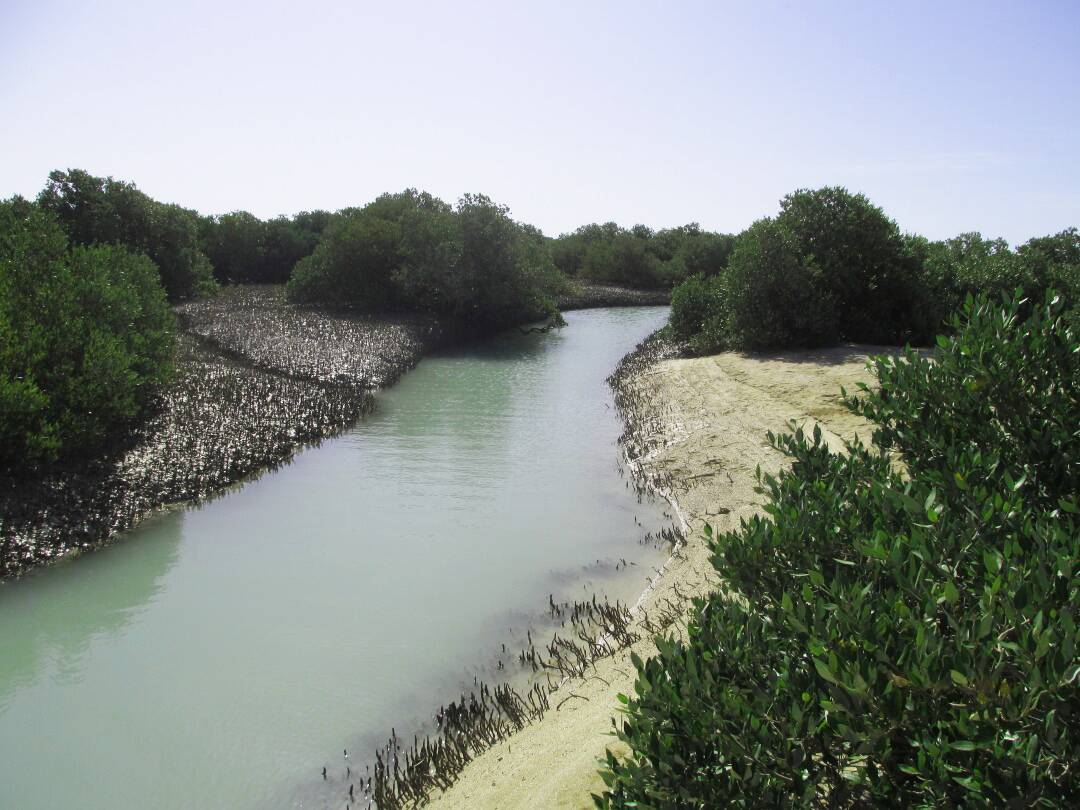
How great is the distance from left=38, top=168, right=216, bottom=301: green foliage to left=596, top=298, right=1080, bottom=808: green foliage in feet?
Answer: 123

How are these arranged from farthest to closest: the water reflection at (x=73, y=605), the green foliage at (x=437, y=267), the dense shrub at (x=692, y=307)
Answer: the green foliage at (x=437, y=267) → the dense shrub at (x=692, y=307) → the water reflection at (x=73, y=605)

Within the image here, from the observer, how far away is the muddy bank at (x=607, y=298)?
4972cm

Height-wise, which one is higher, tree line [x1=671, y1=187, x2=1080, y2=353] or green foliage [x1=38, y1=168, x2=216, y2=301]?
green foliage [x1=38, y1=168, x2=216, y2=301]

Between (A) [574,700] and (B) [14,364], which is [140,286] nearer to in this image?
(B) [14,364]

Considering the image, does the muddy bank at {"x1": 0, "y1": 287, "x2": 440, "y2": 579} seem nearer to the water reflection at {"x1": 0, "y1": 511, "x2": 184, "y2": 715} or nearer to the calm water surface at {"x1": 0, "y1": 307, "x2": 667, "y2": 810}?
the water reflection at {"x1": 0, "y1": 511, "x2": 184, "y2": 715}

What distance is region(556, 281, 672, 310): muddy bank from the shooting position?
49719 mm

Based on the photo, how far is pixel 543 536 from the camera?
1102 centimetres

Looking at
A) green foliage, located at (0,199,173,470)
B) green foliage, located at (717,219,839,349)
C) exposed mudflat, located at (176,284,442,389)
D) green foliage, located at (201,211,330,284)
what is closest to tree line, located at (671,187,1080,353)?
green foliage, located at (717,219,839,349)

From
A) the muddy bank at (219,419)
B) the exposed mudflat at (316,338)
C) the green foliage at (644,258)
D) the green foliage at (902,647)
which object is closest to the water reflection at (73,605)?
the muddy bank at (219,419)

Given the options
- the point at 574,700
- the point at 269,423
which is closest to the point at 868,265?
the point at 269,423

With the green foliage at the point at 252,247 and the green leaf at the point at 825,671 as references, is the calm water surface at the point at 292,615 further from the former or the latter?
the green foliage at the point at 252,247

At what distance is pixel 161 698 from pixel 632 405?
1403 centimetres

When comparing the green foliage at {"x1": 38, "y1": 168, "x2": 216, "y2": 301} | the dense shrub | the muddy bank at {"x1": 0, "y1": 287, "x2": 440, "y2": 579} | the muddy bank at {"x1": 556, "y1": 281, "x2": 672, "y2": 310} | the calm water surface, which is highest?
the green foliage at {"x1": 38, "y1": 168, "x2": 216, "y2": 301}

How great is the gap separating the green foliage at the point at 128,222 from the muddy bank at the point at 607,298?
23384 mm
